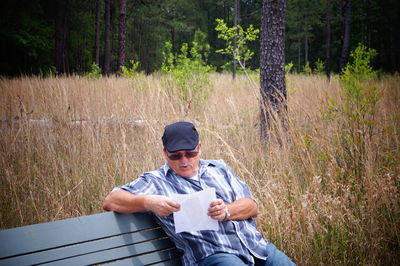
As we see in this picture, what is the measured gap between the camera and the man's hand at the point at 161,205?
56.4 inches

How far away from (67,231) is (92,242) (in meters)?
0.13

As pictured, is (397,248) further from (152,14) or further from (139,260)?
(152,14)

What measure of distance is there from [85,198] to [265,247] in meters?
1.92

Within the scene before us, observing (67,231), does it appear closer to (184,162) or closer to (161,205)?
(161,205)

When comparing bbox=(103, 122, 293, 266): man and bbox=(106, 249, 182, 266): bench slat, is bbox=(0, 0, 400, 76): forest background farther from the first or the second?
bbox=(106, 249, 182, 266): bench slat

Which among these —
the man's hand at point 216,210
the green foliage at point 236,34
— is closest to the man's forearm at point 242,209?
the man's hand at point 216,210

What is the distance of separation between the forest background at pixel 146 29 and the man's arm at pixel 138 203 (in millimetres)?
6491

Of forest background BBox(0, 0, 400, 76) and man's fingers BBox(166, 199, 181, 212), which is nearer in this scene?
man's fingers BBox(166, 199, 181, 212)

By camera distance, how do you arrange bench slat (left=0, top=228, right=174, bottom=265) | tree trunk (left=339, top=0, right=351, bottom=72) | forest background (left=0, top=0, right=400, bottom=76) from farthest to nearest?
1. forest background (left=0, top=0, right=400, bottom=76)
2. tree trunk (left=339, top=0, right=351, bottom=72)
3. bench slat (left=0, top=228, right=174, bottom=265)

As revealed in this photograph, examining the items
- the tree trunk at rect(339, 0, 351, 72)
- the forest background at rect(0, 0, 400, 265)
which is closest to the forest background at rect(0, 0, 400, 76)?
the tree trunk at rect(339, 0, 351, 72)

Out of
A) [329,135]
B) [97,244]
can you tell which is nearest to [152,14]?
[329,135]

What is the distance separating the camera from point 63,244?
139cm

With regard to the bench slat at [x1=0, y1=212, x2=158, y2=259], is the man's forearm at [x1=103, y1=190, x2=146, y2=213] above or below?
above

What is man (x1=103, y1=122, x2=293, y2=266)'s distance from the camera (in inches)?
61.1
